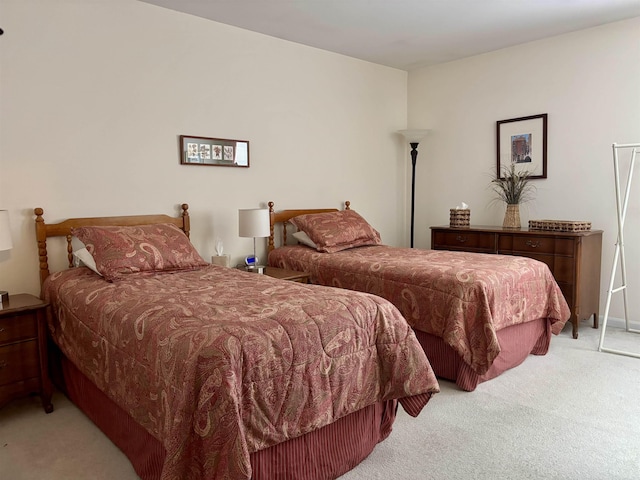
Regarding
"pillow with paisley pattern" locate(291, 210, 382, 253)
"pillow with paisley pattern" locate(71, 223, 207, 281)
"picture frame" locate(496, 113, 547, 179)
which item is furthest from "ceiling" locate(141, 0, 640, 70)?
"pillow with paisley pattern" locate(71, 223, 207, 281)

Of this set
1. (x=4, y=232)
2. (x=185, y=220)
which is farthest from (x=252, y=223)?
(x=4, y=232)

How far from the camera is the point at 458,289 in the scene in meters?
2.85

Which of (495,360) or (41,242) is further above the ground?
(41,242)

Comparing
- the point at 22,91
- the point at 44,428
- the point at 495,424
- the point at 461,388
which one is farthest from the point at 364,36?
the point at 44,428

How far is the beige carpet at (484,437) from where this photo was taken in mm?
2061

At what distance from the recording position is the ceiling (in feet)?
11.6

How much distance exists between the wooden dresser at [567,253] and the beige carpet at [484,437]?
843mm

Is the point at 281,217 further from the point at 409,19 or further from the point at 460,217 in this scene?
the point at 409,19

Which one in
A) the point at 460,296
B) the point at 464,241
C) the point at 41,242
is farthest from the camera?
the point at 464,241

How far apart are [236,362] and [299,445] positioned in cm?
48

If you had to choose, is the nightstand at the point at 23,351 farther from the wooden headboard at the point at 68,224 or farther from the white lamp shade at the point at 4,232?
the wooden headboard at the point at 68,224

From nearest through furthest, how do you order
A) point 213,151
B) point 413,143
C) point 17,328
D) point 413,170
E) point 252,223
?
1. point 17,328
2. point 252,223
3. point 213,151
4. point 413,143
5. point 413,170

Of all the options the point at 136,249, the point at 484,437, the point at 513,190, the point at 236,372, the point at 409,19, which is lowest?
the point at 484,437

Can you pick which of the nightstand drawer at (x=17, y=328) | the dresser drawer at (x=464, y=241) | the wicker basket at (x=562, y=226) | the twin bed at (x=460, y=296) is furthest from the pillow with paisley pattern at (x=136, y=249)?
the wicker basket at (x=562, y=226)
